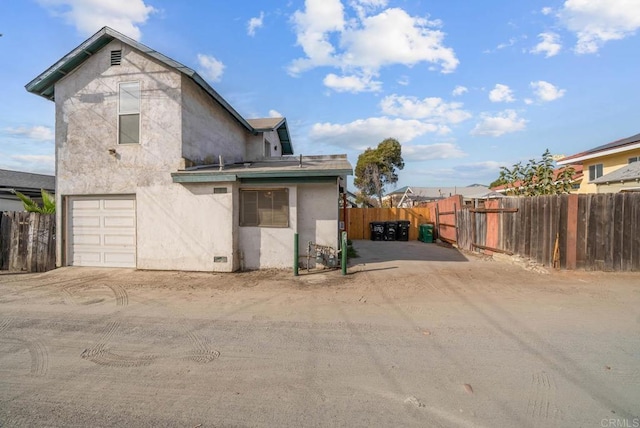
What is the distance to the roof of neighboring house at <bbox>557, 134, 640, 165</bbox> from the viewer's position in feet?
52.3

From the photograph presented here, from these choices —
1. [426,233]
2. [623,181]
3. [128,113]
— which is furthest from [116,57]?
[623,181]

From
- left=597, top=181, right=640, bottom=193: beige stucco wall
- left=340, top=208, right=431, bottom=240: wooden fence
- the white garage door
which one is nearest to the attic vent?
the white garage door

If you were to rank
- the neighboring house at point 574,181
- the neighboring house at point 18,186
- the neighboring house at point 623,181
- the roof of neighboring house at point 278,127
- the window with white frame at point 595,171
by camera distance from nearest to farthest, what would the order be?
1. the neighboring house at point 623,181
2. the neighboring house at point 574,181
3. the roof of neighboring house at point 278,127
4. the neighboring house at point 18,186
5. the window with white frame at point 595,171

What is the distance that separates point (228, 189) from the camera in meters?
9.30

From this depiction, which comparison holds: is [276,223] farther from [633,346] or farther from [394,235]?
[394,235]

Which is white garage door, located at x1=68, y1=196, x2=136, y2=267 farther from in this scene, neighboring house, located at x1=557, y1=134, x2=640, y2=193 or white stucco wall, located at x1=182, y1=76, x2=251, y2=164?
neighboring house, located at x1=557, y1=134, x2=640, y2=193

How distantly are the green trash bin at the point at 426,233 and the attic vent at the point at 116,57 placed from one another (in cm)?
1667

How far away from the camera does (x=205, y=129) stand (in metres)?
11.2

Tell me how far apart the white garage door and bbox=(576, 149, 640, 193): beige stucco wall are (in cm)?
2165

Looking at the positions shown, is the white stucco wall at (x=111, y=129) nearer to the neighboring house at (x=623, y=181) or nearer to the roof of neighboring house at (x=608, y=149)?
the neighboring house at (x=623, y=181)

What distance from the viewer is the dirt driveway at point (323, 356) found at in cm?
290

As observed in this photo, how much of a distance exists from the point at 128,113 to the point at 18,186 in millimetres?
13805

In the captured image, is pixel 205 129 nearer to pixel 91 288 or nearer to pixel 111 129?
pixel 111 129

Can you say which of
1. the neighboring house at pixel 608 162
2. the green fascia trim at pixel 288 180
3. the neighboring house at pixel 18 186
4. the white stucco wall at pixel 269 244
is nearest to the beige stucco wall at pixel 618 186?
the neighboring house at pixel 608 162
